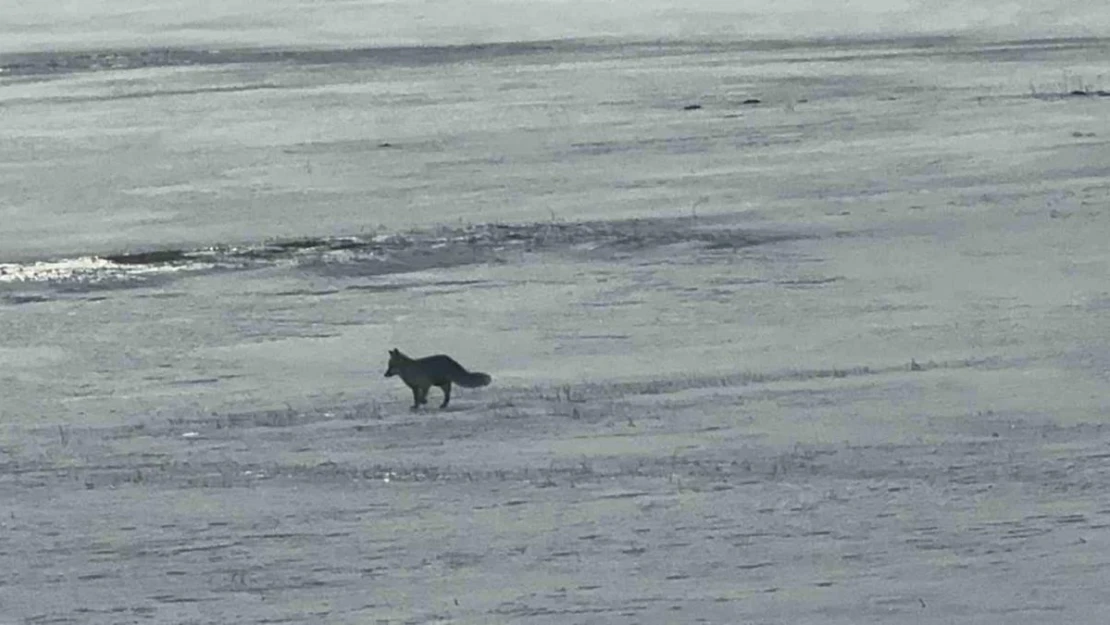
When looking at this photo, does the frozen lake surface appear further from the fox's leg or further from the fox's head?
the fox's head

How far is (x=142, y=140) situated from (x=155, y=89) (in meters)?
5.18

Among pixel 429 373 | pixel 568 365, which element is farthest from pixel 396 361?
pixel 568 365

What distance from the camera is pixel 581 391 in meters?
8.00

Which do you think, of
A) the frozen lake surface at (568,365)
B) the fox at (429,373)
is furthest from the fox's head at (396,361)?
the frozen lake surface at (568,365)

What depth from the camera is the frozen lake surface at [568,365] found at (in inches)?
224

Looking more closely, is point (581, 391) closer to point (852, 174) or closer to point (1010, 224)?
point (1010, 224)

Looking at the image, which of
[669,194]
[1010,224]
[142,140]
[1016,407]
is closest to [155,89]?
[142,140]

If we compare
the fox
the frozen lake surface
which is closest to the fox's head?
the fox

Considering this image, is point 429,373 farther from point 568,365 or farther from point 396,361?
point 568,365

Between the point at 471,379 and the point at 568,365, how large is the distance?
0.93m

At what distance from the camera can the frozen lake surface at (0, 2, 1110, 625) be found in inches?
224

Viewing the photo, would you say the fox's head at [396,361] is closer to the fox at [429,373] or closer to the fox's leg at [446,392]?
the fox at [429,373]

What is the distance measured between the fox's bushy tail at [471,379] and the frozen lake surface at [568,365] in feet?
0.32

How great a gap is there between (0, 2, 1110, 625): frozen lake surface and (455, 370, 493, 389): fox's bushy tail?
97mm
